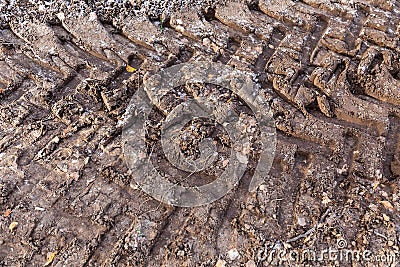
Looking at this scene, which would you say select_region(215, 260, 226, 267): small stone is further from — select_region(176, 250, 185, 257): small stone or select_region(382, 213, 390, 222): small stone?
select_region(382, 213, 390, 222): small stone

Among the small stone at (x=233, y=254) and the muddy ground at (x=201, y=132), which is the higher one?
the muddy ground at (x=201, y=132)

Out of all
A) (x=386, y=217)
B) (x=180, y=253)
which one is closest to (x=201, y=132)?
(x=180, y=253)

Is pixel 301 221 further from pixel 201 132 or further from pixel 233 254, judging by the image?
pixel 201 132

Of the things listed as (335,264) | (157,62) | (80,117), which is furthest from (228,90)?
(335,264)

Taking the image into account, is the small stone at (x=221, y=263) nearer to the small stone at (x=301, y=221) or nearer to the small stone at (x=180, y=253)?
the small stone at (x=180, y=253)

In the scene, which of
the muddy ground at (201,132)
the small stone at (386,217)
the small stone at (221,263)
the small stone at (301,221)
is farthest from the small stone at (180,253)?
the small stone at (386,217)

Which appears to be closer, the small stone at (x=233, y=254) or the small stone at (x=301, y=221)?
the small stone at (x=233, y=254)

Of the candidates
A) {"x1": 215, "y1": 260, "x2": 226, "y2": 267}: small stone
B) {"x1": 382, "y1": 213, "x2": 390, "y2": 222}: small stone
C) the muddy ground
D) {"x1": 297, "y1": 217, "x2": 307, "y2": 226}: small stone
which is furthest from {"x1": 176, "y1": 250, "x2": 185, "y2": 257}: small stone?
{"x1": 382, "y1": 213, "x2": 390, "y2": 222}: small stone

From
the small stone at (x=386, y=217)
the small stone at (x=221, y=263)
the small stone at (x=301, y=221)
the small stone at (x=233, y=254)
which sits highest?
the small stone at (x=386, y=217)
